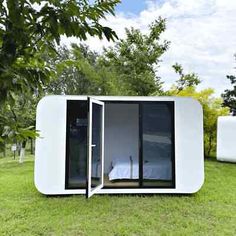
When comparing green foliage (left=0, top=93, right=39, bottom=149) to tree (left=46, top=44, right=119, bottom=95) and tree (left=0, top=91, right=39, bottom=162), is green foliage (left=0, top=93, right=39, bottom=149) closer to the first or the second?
tree (left=0, top=91, right=39, bottom=162)

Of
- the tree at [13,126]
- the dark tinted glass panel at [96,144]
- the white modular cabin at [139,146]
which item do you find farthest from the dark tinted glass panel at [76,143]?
the tree at [13,126]

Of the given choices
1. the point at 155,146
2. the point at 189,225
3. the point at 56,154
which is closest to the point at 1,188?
the point at 56,154

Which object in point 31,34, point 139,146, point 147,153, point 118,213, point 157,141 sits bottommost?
point 118,213

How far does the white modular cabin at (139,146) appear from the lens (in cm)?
596

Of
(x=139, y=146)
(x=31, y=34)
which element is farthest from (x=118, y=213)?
(x=31, y=34)

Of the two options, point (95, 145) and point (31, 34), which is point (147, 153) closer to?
point (95, 145)

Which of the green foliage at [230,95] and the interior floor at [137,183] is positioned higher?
the green foliage at [230,95]

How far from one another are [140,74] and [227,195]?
770cm

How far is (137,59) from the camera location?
43.9 ft

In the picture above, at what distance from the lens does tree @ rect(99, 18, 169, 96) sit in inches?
520

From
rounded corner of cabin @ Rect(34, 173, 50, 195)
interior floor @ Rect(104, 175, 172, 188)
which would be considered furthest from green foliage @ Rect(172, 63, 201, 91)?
rounded corner of cabin @ Rect(34, 173, 50, 195)

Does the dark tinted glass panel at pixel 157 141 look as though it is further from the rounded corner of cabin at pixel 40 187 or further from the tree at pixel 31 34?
the tree at pixel 31 34

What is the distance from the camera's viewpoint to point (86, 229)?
4.35 meters

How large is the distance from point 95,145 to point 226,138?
669 cm
